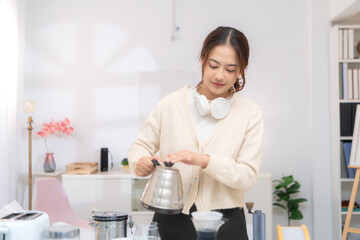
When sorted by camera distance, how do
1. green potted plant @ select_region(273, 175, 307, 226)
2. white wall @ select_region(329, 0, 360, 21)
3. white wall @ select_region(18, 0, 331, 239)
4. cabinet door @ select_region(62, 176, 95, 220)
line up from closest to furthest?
1. white wall @ select_region(329, 0, 360, 21)
2. cabinet door @ select_region(62, 176, 95, 220)
3. green potted plant @ select_region(273, 175, 307, 226)
4. white wall @ select_region(18, 0, 331, 239)

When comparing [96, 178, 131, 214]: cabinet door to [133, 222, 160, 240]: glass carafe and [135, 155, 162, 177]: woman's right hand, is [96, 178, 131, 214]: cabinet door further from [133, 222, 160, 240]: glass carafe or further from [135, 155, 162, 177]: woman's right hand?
[133, 222, 160, 240]: glass carafe

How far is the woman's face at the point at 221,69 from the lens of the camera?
1.42 m

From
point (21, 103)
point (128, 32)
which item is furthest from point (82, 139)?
point (128, 32)

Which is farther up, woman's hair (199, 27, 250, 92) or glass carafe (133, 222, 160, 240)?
woman's hair (199, 27, 250, 92)

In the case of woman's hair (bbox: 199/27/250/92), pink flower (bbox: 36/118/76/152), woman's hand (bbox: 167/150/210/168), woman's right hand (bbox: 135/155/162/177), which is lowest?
woman's right hand (bbox: 135/155/162/177)

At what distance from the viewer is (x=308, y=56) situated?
4043 mm

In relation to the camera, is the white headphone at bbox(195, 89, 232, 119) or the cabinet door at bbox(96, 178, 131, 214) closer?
the white headphone at bbox(195, 89, 232, 119)

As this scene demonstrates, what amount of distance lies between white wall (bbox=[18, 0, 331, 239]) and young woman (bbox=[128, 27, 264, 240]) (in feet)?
8.37

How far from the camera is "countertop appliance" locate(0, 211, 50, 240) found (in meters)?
1.16

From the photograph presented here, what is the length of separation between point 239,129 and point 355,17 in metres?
3.11

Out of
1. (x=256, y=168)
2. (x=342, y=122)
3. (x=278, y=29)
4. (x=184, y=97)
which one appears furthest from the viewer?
(x=278, y=29)

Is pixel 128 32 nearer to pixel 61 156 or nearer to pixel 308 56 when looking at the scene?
pixel 61 156

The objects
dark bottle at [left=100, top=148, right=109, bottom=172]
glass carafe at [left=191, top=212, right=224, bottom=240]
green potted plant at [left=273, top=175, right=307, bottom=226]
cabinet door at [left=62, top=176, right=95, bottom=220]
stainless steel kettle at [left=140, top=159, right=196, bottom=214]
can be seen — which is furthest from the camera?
dark bottle at [left=100, top=148, right=109, bottom=172]

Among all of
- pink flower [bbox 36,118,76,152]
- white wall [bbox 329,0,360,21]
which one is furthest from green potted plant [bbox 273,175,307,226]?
pink flower [bbox 36,118,76,152]
